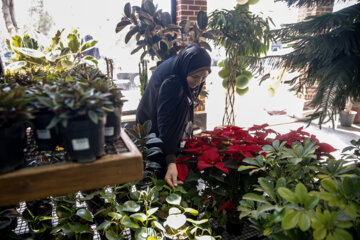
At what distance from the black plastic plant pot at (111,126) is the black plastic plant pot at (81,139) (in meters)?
0.14

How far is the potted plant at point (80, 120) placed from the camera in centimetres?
65

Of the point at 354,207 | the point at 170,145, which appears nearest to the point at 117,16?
the point at 170,145

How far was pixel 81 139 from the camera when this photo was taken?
68 cm

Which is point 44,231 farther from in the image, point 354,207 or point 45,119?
point 354,207

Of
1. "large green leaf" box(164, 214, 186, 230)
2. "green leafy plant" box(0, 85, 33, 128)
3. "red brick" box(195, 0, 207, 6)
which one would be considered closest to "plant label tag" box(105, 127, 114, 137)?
"green leafy plant" box(0, 85, 33, 128)

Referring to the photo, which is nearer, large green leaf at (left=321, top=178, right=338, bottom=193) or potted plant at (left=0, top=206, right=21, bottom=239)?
large green leaf at (left=321, top=178, right=338, bottom=193)

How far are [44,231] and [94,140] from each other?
0.65 m

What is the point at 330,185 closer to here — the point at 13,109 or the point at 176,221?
the point at 176,221

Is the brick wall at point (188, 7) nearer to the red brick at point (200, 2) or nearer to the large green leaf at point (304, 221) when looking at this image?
the red brick at point (200, 2)

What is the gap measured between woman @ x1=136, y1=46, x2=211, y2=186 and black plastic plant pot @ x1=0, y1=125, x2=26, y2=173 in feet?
2.22

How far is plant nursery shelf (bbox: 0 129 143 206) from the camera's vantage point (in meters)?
0.63

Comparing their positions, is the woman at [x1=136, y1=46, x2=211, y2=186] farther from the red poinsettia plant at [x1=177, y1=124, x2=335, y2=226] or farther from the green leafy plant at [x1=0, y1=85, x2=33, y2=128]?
the green leafy plant at [x1=0, y1=85, x2=33, y2=128]

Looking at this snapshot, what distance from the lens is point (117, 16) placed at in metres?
3.57

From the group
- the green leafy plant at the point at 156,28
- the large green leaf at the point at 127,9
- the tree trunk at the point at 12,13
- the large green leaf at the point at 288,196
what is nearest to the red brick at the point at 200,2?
the green leafy plant at the point at 156,28
